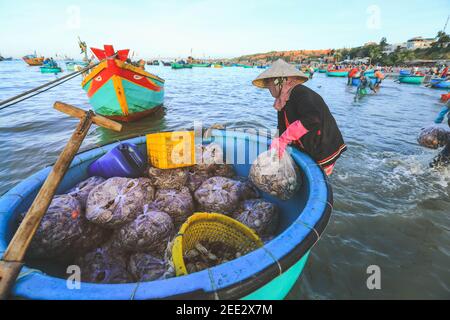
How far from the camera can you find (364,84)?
635 inches

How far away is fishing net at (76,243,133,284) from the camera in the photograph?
6.39 ft

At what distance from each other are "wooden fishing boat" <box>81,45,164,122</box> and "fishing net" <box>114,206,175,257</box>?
23.0 ft

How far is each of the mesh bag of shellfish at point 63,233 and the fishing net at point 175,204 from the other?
703mm

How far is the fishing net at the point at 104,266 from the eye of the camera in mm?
1947

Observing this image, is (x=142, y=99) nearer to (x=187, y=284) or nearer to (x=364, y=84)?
(x=187, y=284)

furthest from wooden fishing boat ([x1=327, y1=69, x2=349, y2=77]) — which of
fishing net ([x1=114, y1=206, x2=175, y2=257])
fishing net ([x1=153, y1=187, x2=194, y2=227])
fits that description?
fishing net ([x1=114, y1=206, x2=175, y2=257])

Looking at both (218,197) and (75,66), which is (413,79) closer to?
(218,197)

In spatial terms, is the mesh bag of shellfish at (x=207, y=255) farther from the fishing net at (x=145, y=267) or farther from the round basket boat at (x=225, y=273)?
the round basket boat at (x=225, y=273)

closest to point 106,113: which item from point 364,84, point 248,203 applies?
point 248,203

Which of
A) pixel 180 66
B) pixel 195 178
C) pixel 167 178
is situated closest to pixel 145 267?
pixel 167 178

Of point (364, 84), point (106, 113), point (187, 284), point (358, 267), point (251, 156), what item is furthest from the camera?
point (364, 84)

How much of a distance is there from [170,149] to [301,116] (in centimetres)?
171

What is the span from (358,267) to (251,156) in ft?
6.81

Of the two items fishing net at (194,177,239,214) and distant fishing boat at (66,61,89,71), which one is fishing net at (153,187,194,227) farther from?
distant fishing boat at (66,61,89,71)
